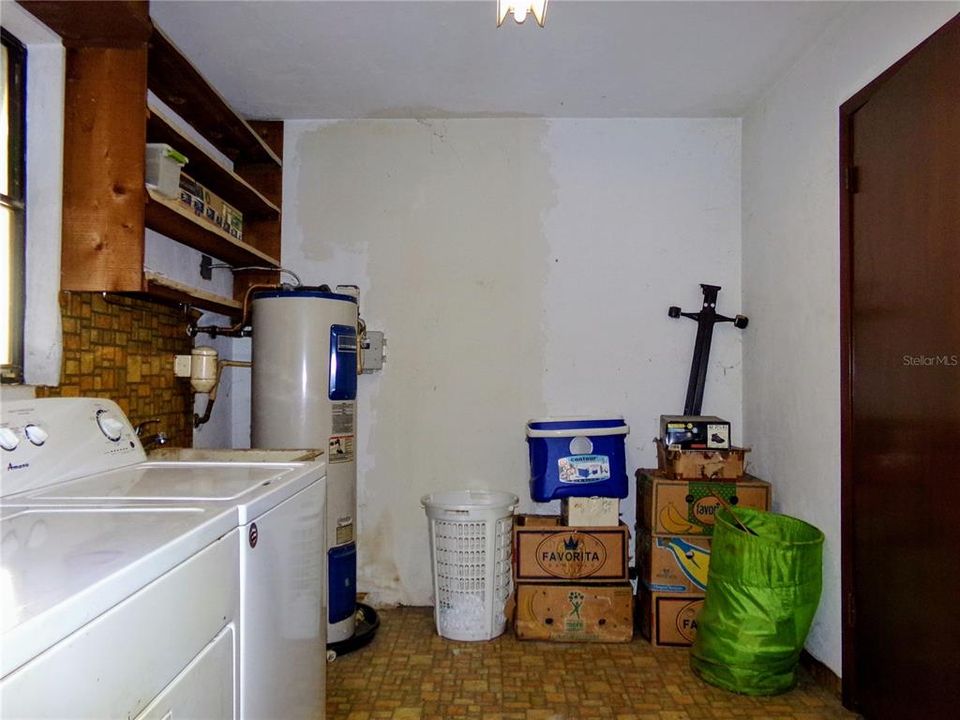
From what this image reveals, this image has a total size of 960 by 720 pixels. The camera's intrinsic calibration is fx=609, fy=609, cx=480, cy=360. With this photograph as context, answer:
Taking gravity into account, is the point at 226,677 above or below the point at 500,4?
below

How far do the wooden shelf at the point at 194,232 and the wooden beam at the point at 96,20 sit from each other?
43 cm

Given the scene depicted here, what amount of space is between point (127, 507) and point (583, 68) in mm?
2325

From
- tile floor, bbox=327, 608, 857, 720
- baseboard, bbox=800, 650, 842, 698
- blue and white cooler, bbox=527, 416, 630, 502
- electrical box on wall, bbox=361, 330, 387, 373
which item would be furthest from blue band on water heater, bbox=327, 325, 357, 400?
baseboard, bbox=800, 650, 842, 698

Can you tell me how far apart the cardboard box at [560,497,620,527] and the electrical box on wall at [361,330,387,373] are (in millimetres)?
1136

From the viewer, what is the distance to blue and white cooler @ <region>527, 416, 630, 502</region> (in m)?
2.74

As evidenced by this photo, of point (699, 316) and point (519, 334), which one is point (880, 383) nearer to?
point (699, 316)

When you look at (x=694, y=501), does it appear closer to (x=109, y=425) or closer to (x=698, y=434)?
(x=698, y=434)

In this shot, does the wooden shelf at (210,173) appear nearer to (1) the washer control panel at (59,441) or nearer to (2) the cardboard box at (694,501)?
(1) the washer control panel at (59,441)

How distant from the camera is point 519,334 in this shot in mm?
3070

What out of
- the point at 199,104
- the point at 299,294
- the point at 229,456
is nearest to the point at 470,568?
the point at 229,456

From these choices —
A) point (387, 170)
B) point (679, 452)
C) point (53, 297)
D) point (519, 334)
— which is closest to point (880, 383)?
point (679, 452)

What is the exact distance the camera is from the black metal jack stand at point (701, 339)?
294cm

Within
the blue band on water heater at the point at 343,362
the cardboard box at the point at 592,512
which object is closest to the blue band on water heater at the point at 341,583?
the blue band on water heater at the point at 343,362

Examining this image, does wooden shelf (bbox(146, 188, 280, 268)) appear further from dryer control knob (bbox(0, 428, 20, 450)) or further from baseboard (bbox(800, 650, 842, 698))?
baseboard (bbox(800, 650, 842, 698))
